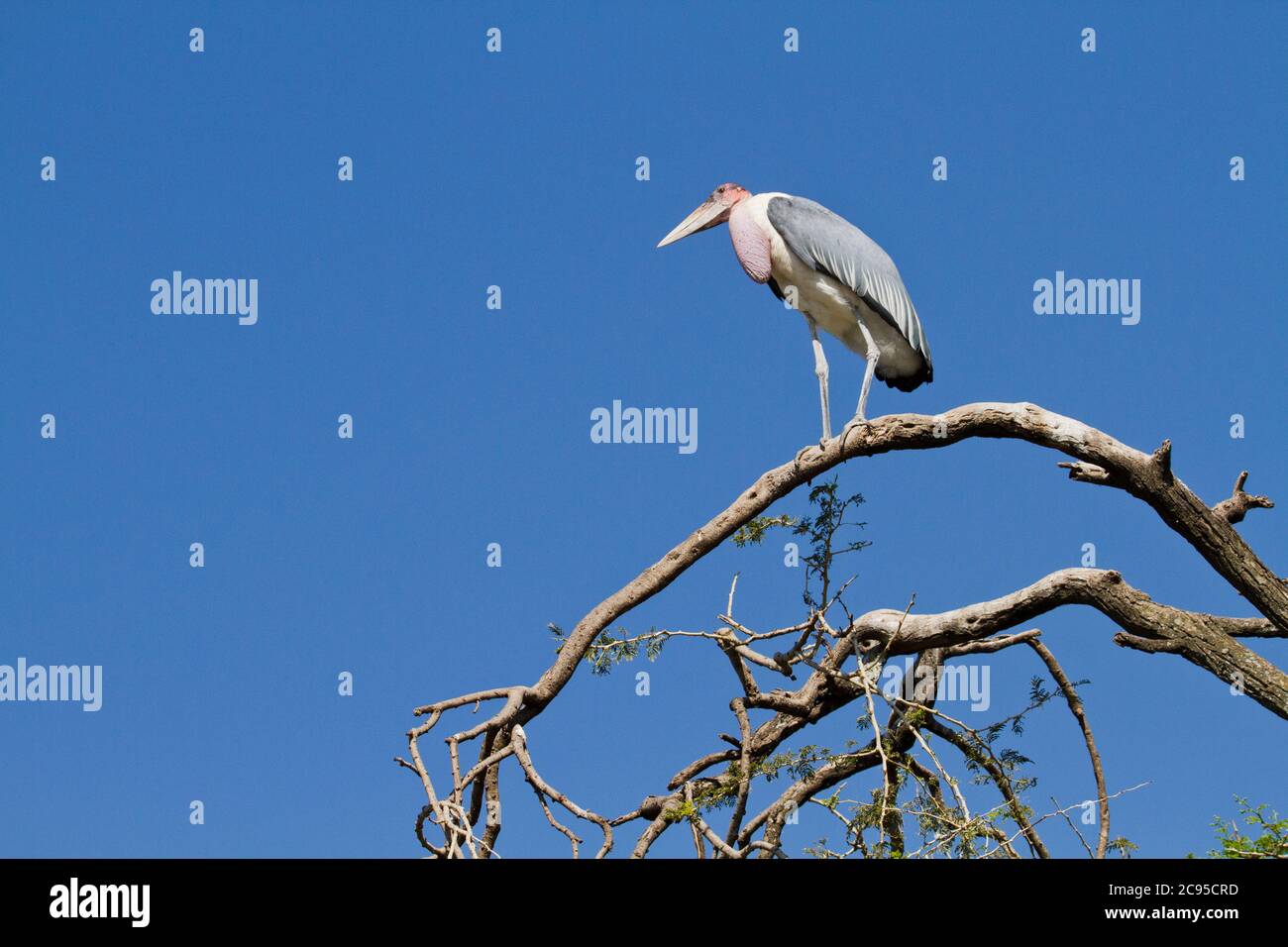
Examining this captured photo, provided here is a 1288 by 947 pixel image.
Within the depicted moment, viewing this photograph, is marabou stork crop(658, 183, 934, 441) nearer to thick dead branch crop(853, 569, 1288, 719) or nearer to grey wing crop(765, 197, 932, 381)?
grey wing crop(765, 197, 932, 381)

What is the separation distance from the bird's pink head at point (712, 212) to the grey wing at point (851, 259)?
0.90 m

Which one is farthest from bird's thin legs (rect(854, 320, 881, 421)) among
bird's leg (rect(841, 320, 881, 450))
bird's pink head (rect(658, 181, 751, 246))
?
bird's pink head (rect(658, 181, 751, 246))

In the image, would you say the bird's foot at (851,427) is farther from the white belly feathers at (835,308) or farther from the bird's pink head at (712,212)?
the bird's pink head at (712,212)

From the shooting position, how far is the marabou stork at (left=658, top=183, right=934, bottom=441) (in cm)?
923

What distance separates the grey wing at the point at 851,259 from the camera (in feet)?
30.2

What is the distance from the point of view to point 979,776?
7.69 m

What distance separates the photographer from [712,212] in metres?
10.6

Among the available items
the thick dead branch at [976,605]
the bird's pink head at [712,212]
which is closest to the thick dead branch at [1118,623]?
the thick dead branch at [976,605]

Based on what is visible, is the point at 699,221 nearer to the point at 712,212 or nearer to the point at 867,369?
the point at 712,212

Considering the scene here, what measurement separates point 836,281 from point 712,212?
5.62 ft

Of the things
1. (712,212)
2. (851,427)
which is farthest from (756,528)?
(712,212)
